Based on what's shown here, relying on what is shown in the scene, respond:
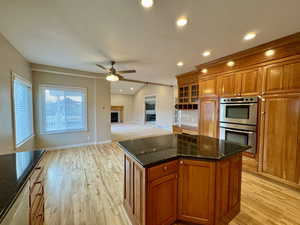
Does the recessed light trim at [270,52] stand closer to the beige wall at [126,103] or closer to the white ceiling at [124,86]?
the white ceiling at [124,86]

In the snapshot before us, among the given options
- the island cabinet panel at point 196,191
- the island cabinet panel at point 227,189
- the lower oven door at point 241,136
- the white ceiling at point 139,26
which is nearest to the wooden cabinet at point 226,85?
the white ceiling at point 139,26

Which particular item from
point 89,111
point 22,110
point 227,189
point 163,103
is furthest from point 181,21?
point 163,103

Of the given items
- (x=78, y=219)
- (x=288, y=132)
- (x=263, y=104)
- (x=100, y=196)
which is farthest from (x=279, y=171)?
(x=78, y=219)

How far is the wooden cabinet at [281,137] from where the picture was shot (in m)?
2.41

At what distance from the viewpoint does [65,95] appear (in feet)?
15.9

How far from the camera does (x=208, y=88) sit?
3914mm

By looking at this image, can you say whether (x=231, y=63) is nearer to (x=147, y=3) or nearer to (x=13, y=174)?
(x=147, y=3)

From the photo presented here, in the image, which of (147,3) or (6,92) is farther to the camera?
(6,92)

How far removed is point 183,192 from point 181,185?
92mm

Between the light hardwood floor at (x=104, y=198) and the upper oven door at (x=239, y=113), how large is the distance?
3.97ft

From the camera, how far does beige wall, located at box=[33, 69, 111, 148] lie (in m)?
4.44

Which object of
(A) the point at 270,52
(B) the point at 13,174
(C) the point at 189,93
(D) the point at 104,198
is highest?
(A) the point at 270,52

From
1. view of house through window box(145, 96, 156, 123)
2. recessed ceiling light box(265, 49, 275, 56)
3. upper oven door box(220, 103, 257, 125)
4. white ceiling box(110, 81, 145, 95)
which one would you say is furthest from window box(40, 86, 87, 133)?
view of house through window box(145, 96, 156, 123)

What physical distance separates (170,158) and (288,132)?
2517 mm
